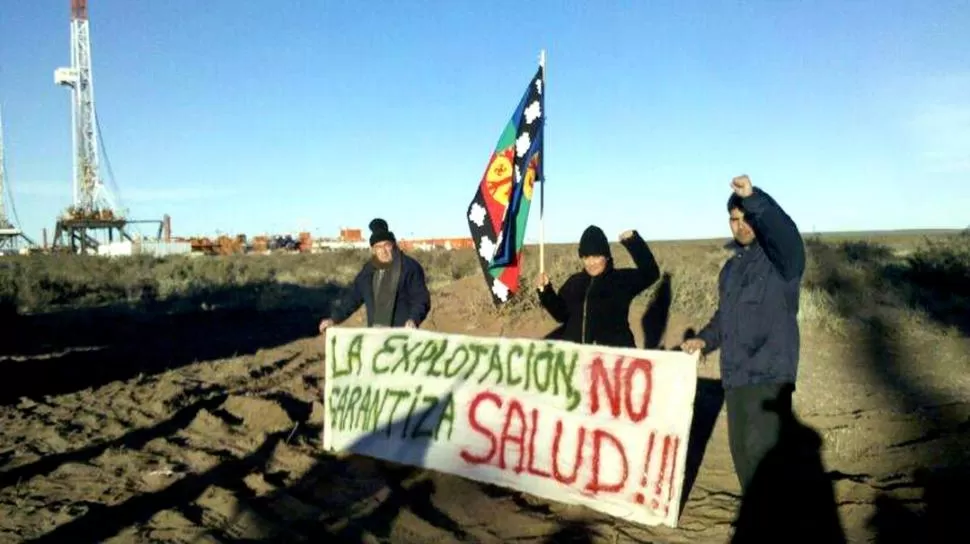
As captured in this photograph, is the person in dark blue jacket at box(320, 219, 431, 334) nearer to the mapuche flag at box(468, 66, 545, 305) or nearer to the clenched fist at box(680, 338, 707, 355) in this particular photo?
the mapuche flag at box(468, 66, 545, 305)

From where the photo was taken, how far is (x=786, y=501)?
610 cm

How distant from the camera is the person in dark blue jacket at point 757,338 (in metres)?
4.82

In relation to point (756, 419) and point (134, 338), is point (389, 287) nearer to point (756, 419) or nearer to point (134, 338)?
point (756, 419)

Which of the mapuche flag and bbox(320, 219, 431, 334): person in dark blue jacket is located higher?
the mapuche flag

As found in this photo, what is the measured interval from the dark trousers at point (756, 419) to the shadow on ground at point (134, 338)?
9292 millimetres

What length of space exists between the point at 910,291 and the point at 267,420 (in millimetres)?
13972

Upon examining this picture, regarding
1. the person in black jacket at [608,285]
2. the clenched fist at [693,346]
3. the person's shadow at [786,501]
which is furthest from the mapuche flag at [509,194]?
the person's shadow at [786,501]

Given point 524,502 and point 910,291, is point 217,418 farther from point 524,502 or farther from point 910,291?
point 910,291

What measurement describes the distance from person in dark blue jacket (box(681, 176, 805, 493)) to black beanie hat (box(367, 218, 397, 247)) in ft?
11.3

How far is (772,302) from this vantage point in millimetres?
4859

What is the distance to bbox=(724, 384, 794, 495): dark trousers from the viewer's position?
4852mm

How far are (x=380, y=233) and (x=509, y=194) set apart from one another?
1170 mm

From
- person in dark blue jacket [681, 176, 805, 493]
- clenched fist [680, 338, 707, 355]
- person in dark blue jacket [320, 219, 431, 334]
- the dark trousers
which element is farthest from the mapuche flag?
the dark trousers

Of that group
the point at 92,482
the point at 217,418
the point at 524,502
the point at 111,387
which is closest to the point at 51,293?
the point at 111,387
